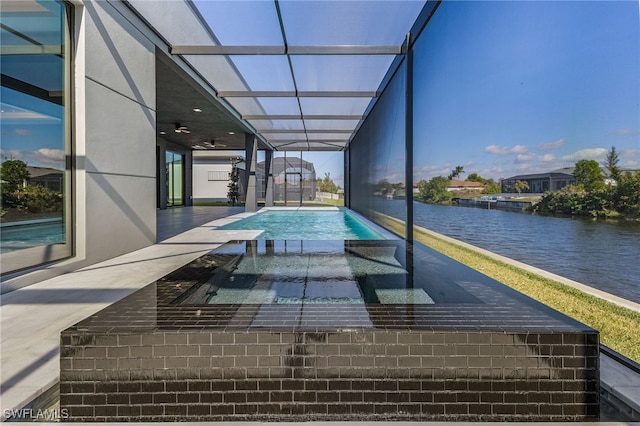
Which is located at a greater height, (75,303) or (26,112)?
(26,112)

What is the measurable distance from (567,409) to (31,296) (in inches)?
178

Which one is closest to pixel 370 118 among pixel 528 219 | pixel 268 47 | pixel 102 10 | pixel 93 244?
pixel 268 47

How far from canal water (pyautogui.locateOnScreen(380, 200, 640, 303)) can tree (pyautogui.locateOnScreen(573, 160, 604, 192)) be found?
39 centimetres

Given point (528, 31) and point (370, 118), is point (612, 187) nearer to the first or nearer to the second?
point (528, 31)

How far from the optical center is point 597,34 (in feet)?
13.2

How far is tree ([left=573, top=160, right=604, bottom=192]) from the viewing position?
3.78 metres

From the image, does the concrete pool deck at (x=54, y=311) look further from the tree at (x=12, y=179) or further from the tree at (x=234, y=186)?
the tree at (x=234, y=186)

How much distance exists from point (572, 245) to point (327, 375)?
3.98 meters

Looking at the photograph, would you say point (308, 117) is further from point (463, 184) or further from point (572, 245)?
point (572, 245)

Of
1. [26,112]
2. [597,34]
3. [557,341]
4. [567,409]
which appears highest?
[597,34]

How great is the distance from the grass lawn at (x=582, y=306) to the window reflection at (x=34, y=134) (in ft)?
20.1

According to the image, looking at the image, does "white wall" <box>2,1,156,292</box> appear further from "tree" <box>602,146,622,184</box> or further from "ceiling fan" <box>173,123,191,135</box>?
"ceiling fan" <box>173,123,191,135</box>

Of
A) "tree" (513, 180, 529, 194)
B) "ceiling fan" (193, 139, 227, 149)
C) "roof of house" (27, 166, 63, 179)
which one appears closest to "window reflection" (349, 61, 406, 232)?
"tree" (513, 180, 529, 194)

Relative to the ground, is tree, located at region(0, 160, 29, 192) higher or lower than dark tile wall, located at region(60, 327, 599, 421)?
higher
